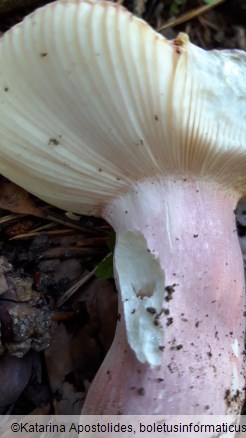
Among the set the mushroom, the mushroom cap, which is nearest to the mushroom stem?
the mushroom

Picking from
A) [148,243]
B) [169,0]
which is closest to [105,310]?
[148,243]

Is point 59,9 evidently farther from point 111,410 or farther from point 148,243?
point 111,410

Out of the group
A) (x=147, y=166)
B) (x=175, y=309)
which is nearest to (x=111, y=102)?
(x=147, y=166)

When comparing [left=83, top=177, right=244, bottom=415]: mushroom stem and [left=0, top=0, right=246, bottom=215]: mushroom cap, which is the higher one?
[left=0, top=0, right=246, bottom=215]: mushroom cap

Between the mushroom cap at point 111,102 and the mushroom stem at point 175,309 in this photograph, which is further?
Result: the mushroom stem at point 175,309

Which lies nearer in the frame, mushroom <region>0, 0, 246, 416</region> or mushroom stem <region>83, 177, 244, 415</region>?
mushroom <region>0, 0, 246, 416</region>

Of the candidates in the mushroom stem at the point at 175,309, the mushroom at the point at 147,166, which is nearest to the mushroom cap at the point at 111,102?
the mushroom at the point at 147,166

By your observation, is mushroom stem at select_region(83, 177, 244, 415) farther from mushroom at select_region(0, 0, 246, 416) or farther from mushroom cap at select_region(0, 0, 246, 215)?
mushroom cap at select_region(0, 0, 246, 215)

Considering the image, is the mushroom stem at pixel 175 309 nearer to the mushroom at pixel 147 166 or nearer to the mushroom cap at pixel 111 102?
the mushroom at pixel 147 166
